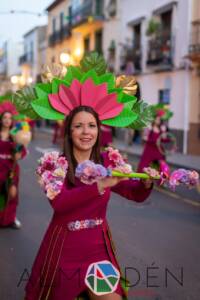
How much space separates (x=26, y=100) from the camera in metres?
3.42

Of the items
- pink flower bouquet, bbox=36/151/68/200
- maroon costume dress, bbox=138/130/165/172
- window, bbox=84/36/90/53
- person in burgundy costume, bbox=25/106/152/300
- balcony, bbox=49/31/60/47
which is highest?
balcony, bbox=49/31/60/47

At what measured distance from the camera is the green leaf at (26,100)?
3402 millimetres

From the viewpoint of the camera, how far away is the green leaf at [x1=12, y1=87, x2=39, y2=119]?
11.2ft

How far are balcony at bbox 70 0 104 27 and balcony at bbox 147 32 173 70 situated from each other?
6.89 metres

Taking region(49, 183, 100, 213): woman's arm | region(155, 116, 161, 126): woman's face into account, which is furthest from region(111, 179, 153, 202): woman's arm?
region(155, 116, 161, 126): woman's face

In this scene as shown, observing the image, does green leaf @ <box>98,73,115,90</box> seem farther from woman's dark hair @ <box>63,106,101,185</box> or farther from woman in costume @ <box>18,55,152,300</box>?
woman's dark hair @ <box>63,106,101,185</box>

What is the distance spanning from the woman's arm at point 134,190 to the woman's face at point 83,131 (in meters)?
0.33

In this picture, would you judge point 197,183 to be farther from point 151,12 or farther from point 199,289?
point 151,12

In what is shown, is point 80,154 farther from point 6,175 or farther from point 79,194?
point 6,175

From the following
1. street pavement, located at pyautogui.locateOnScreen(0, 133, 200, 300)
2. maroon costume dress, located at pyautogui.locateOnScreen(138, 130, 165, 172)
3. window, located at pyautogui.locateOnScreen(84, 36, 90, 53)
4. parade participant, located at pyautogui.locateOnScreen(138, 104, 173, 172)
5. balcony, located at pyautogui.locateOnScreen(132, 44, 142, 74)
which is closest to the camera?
street pavement, located at pyautogui.locateOnScreen(0, 133, 200, 300)

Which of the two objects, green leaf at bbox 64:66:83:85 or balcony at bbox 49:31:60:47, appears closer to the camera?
green leaf at bbox 64:66:83:85

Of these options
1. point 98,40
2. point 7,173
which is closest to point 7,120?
point 7,173

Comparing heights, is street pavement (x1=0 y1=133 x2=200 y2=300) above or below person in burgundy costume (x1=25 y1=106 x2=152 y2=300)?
below

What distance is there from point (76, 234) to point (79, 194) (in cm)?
30
